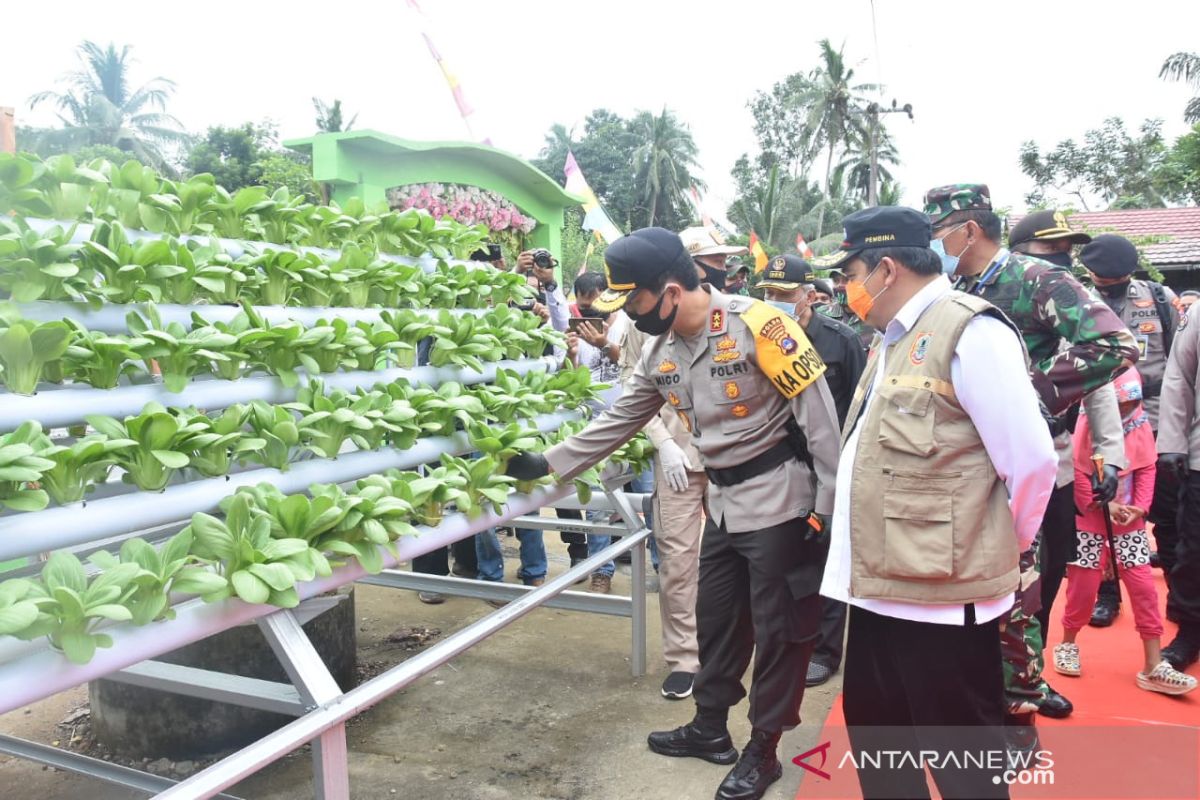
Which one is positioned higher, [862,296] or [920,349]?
[862,296]

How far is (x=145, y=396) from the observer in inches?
86.6

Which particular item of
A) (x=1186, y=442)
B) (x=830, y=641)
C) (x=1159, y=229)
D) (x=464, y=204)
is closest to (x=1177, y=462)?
(x=1186, y=442)

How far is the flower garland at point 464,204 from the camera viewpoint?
8633mm

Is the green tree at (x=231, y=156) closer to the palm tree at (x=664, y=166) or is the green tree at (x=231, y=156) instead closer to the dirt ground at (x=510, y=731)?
the palm tree at (x=664, y=166)

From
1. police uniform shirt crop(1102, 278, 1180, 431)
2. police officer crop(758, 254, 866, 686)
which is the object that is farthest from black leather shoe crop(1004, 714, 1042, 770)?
police uniform shirt crop(1102, 278, 1180, 431)

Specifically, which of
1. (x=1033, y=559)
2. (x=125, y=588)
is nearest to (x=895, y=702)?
(x=1033, y=559)

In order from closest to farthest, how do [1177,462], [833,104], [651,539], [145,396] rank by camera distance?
[145,396]
[1177,462]
[651,539]
[833,104]

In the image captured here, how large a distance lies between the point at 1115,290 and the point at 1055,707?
219cm

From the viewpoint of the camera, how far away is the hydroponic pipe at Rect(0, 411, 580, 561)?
1799mm

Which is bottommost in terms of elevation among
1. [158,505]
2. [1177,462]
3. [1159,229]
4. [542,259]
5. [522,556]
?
[522,556]

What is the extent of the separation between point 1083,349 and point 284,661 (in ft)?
8.27

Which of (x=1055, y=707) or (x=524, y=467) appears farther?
(x=1055, y=707)

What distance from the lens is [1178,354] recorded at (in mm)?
3854

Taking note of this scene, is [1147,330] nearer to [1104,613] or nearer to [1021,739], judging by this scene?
[1104,613]
